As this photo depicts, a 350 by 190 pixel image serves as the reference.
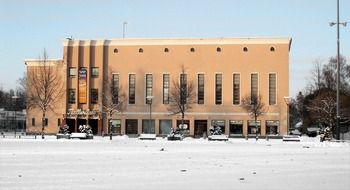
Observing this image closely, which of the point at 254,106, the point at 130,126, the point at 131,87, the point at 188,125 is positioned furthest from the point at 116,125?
the point at 254,106

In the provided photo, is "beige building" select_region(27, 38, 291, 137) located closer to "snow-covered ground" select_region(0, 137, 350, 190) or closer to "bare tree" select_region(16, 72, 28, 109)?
"bare tree" select_region(16, 72, 28, 109)

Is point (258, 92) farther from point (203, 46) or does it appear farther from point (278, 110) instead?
point (203, 46)

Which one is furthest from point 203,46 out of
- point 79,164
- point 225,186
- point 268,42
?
point 225,186

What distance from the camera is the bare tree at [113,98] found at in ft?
262

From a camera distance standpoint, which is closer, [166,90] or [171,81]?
[171,81]

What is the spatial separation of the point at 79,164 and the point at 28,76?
6807cm

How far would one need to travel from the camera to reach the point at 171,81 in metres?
80.9

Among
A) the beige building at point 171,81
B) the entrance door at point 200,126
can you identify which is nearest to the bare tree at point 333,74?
the beige building at point 171,81

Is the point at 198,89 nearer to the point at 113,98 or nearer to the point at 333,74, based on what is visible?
the point at 113,98

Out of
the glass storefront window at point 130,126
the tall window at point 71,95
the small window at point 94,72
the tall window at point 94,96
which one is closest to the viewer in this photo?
the glass storefront window at point 130,126

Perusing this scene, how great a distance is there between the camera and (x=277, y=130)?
78.9 m

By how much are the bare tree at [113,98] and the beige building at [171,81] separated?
0.24 metres

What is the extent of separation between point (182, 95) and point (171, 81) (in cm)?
569

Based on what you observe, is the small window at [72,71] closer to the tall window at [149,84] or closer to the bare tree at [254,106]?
the tall window at [149,84]
